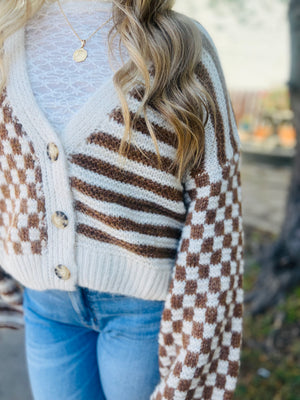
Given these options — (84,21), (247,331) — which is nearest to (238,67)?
(247,331)

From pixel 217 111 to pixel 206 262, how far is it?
1.30 ft

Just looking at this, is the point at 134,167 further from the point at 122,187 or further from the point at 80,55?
the point at 80,55

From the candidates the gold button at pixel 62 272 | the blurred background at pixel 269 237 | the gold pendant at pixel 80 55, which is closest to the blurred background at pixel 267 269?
the blurred background at pixel 269 237

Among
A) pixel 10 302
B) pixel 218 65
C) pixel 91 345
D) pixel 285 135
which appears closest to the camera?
pixel 218 65

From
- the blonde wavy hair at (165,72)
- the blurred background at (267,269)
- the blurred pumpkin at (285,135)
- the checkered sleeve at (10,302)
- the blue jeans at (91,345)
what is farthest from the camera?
the blurred pumpkin at (285,135)

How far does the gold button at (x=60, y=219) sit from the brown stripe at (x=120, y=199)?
8cm

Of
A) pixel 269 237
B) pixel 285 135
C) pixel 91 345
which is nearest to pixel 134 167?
pixel 91 345

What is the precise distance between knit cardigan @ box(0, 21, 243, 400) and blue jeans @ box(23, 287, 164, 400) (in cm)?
6

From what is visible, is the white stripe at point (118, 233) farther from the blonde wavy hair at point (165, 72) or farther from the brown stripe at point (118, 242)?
the blonde wavy hair at point (165, 72)

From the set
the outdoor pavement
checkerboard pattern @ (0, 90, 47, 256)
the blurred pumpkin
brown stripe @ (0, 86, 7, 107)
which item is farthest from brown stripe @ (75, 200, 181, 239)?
the blurred pumpkin

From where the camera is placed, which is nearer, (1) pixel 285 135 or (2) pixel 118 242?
(2) pixel 118 242

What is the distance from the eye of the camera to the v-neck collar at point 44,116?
1069 millimetres

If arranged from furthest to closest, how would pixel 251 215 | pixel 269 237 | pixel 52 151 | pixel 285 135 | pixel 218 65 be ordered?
pixel 285 135, pixel 251 215, pixel 269 237, pixel 218 65, pixel 52 151

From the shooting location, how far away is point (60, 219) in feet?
3.67
